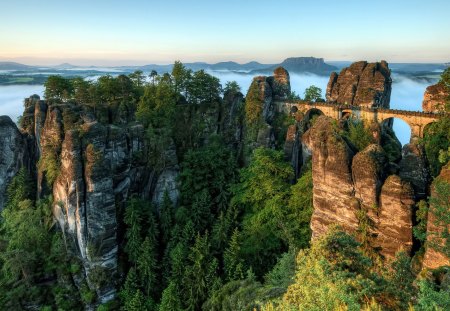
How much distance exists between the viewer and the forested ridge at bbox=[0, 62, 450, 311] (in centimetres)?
2834

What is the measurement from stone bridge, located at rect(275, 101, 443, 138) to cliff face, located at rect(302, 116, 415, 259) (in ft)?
56.8

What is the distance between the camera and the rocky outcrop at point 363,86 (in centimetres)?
4438

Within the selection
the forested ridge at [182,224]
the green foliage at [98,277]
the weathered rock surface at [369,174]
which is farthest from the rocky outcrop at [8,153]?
the weathered rock surface at [369,174]

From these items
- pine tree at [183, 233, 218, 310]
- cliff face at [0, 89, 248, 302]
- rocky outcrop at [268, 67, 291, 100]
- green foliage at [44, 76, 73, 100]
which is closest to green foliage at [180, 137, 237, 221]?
cliff face at [0, 89, 248, 302]

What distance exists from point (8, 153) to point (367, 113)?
1659 inches

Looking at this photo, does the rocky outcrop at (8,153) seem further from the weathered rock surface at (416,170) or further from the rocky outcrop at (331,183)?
the weathered rock surface at (416,170)

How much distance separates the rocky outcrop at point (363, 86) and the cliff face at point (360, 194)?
19.0 m

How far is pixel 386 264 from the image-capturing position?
2227cm

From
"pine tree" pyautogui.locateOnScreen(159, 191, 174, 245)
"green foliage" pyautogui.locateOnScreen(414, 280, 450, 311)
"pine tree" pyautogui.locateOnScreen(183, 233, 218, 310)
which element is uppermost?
"green foliage" pyautogui.locateOnScreen(414, 280, 450, 311)

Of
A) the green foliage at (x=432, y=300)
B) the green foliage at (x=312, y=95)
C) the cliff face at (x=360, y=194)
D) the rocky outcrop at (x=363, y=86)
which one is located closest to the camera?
the green foliage at (x=432, y=300)

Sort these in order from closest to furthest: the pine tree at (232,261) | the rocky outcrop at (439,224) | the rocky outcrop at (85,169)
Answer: the rocky outcrop at (439,224), the pine tree at (232,261), the rocky outcrop at (85,169)

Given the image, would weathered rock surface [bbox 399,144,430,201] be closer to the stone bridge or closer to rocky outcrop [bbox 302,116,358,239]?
rocky outcrop [bbox 302,116,358,239]

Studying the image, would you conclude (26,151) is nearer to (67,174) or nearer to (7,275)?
(67,174)

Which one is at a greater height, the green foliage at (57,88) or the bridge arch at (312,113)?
the green foliage at (57,88)
